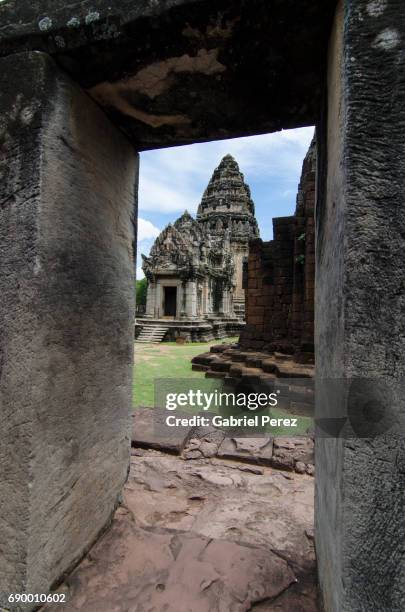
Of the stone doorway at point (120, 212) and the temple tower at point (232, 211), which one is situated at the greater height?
the temple tower at point (232, 211)

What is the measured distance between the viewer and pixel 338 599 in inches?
35.4

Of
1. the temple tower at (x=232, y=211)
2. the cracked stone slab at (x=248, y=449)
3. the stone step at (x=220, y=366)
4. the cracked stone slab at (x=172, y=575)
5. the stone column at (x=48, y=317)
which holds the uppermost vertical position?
the temple tower at (x=232, y=211)

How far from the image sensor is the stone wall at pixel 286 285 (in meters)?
6.68

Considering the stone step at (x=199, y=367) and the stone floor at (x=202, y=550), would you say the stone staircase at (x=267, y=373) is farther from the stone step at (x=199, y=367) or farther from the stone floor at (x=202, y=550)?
the stone floor at (x=202, y=550)

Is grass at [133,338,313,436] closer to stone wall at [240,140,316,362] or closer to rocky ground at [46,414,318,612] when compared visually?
stone wall at [240,140,316,362]

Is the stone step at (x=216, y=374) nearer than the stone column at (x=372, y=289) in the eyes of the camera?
No

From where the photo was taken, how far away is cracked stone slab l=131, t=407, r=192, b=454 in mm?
2945

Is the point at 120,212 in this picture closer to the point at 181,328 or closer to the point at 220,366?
the point at 220,366

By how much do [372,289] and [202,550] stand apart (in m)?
1.50

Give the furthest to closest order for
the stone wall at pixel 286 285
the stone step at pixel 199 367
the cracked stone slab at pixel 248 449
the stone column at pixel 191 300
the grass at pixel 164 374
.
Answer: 1. the stone column at pixel 191 300
2. the stone step at pixel 199 367
3. the stone wall at pixel 286 285
4. the grass at pixel 164 374
5. the cracked stone slab at pixel 248 449

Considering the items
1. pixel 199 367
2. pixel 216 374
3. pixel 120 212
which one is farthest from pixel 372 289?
pixel 199 367

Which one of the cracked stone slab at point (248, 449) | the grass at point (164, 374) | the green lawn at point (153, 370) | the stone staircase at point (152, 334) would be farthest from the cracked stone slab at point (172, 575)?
the stone staircase at point (152, 334)

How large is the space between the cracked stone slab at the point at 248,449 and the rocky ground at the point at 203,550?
1.02 feet

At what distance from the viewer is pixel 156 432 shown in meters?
3.19
